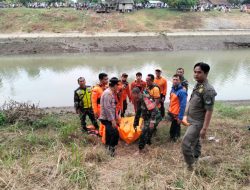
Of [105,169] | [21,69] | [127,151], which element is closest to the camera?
[105,169]

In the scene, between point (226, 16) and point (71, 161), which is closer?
A: point (71, 161)

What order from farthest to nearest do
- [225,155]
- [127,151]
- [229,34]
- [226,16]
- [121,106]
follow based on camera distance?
[226,16] → [229,34] → [121,106] → [127,151] → [225,155]

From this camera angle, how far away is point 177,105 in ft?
21.2

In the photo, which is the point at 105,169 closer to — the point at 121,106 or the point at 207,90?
the point at 207,90

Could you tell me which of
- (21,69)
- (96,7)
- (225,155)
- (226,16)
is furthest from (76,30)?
(225,155)

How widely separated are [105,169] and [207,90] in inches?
77.5

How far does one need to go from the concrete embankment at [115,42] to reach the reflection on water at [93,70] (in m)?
1.68

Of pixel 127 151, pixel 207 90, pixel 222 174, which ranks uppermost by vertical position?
pixel 207 90

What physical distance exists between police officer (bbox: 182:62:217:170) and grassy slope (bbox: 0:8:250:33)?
29.0 m

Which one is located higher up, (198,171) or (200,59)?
(198,171)

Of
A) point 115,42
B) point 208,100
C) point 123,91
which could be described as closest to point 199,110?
Answer: point 208,100

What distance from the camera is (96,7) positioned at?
40.0 meters

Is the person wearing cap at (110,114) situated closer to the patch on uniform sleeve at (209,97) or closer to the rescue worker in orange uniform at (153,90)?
the rescue worker in orange uniform at (153,90)

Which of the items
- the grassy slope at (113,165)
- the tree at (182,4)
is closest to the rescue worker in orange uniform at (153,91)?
the grassy slope at (113,165)
